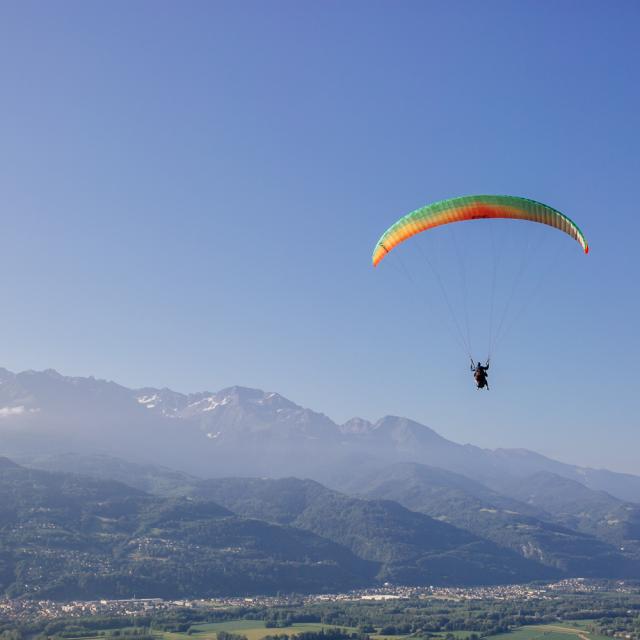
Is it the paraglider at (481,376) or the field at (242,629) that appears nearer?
the paraglider at (481,376)

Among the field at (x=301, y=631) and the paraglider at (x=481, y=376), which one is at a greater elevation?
the paraglider at (x=481, y=376)

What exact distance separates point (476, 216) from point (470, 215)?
0.44m

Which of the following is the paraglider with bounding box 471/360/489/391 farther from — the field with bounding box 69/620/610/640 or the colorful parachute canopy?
the field with bounding box 69/620/610/640

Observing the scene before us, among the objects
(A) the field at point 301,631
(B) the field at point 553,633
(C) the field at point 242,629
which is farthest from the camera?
(B) the field at point 553,633

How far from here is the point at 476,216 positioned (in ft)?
174

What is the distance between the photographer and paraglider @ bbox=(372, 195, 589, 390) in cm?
5050

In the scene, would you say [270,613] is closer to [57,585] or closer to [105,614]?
[105,614]

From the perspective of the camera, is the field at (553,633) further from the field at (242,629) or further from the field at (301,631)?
the field at (242,629)

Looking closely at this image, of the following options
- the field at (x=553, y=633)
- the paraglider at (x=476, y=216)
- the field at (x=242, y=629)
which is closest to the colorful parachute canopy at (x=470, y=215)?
the paraglider at (x=476, y=216)

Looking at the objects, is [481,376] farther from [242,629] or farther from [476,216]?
[242,629]

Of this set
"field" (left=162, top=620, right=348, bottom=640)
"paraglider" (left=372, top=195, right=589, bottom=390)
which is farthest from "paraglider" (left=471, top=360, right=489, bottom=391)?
"field" (left=162, top=620, right=348, bottom=640)

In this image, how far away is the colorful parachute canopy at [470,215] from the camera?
166 feet

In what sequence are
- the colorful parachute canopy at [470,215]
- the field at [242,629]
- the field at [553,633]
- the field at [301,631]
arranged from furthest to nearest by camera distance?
the field at [553,633]
the field at [301,631]
the field at [242,629]
the colorful parachute canopy at [470,215]

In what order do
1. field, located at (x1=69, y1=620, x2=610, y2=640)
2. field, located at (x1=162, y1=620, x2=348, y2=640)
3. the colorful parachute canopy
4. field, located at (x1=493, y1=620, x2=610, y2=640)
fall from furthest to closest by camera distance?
1. field, located at (x1=493, y1=620, x2=610, y2=640)
2. field, located at (x1=69, y1=620, x2=610, y2=640)
3. field, located at (x1=162, y1=620, x2=348, y2=640)
4. the colorful parachute canopy
